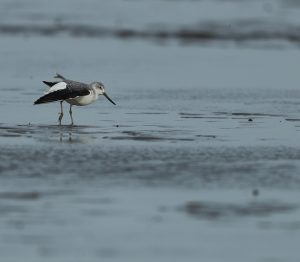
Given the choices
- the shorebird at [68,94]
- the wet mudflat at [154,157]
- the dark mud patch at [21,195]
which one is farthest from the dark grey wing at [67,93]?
the dark mud patch at [21,195]

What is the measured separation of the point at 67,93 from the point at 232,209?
699 centimetres

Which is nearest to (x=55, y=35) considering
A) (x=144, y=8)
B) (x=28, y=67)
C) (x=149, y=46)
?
(x=149, y=46)

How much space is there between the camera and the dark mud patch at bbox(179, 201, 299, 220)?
430 inches

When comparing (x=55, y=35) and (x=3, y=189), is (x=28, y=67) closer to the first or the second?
(x=55, y=35)

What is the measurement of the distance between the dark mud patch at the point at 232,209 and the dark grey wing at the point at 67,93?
6489mm

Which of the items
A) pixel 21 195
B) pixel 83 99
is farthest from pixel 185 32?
pixel 21 195

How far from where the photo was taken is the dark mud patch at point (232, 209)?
10.9 m

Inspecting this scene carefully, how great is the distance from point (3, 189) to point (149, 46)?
1994 centimetres

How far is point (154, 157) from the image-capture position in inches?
554

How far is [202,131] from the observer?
16.7 metres

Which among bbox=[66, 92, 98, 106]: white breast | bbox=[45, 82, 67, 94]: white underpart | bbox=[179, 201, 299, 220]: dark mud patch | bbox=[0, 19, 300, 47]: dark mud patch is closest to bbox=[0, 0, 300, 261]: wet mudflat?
bbox=[179, 201, 299, 220]: dark mud patch

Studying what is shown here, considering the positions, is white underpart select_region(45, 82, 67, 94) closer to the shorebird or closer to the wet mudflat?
the shorebird

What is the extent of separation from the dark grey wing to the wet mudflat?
1.23 ft

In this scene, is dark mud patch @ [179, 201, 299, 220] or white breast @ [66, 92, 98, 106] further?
white breast @ [66, 92, 98, 106]
